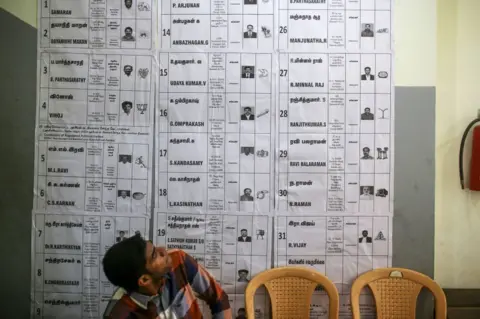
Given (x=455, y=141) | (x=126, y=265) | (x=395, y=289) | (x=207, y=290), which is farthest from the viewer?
(x=455, y=141)

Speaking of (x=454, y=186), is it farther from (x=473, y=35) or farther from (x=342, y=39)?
(x=342, y=39)

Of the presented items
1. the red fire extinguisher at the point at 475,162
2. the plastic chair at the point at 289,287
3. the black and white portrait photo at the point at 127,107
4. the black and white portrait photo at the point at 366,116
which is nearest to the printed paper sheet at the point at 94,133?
the black and white portrait photo at the point at 127,107

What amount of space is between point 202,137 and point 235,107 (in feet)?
0.81

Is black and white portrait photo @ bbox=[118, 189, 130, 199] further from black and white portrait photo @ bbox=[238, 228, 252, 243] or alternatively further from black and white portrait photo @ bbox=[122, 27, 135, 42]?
black and white portrait photo @ bbox=[122, 27, 135, 42]

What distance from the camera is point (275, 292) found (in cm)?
214

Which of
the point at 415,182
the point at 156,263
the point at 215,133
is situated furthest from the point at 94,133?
the point at 415,182

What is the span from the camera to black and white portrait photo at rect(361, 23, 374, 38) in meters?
2.15

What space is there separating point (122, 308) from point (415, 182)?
1.63 metres

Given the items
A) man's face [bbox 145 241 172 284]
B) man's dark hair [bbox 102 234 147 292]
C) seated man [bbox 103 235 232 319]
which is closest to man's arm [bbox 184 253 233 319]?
seated man [bbox 103 235 232 319]

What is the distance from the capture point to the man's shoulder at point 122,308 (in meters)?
1.67

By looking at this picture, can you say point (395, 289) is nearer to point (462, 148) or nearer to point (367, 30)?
point (462, 148)

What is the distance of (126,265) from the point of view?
1.61m

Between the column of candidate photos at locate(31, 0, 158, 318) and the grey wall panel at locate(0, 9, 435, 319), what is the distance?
0.20 feet

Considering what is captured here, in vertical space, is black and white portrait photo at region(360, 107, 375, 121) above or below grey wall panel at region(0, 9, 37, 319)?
above
